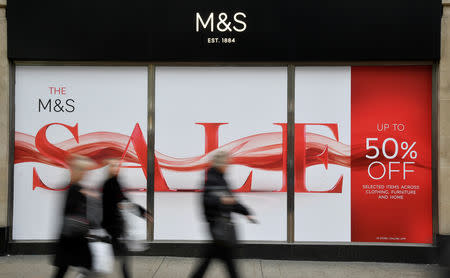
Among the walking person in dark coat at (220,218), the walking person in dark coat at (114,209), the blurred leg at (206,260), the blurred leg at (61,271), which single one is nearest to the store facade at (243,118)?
the walking person in dark coat at (114,209)

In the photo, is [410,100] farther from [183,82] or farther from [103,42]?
[103,42]

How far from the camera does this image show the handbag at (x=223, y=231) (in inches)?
207

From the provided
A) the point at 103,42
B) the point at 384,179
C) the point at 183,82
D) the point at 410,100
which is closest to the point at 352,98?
the point at 410,100

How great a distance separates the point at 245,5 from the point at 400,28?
9.15 feet

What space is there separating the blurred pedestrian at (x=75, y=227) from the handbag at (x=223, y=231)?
1.42m

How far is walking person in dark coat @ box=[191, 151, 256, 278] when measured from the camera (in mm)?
5262

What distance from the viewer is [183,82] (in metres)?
8.37

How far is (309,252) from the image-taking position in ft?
26.6

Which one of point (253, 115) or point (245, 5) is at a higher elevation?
point (245, 5)

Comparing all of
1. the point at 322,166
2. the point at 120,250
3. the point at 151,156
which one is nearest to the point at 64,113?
the point at 151,156

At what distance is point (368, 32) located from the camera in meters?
8.00

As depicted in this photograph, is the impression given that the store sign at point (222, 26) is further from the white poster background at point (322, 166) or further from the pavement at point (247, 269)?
the pavement at point (247, 269)

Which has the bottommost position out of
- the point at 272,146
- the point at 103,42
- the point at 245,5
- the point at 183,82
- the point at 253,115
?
the point at 272,146

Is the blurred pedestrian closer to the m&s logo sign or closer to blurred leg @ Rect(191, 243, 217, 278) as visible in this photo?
blurred leg @ Rect(191, 243, 217, 278)
